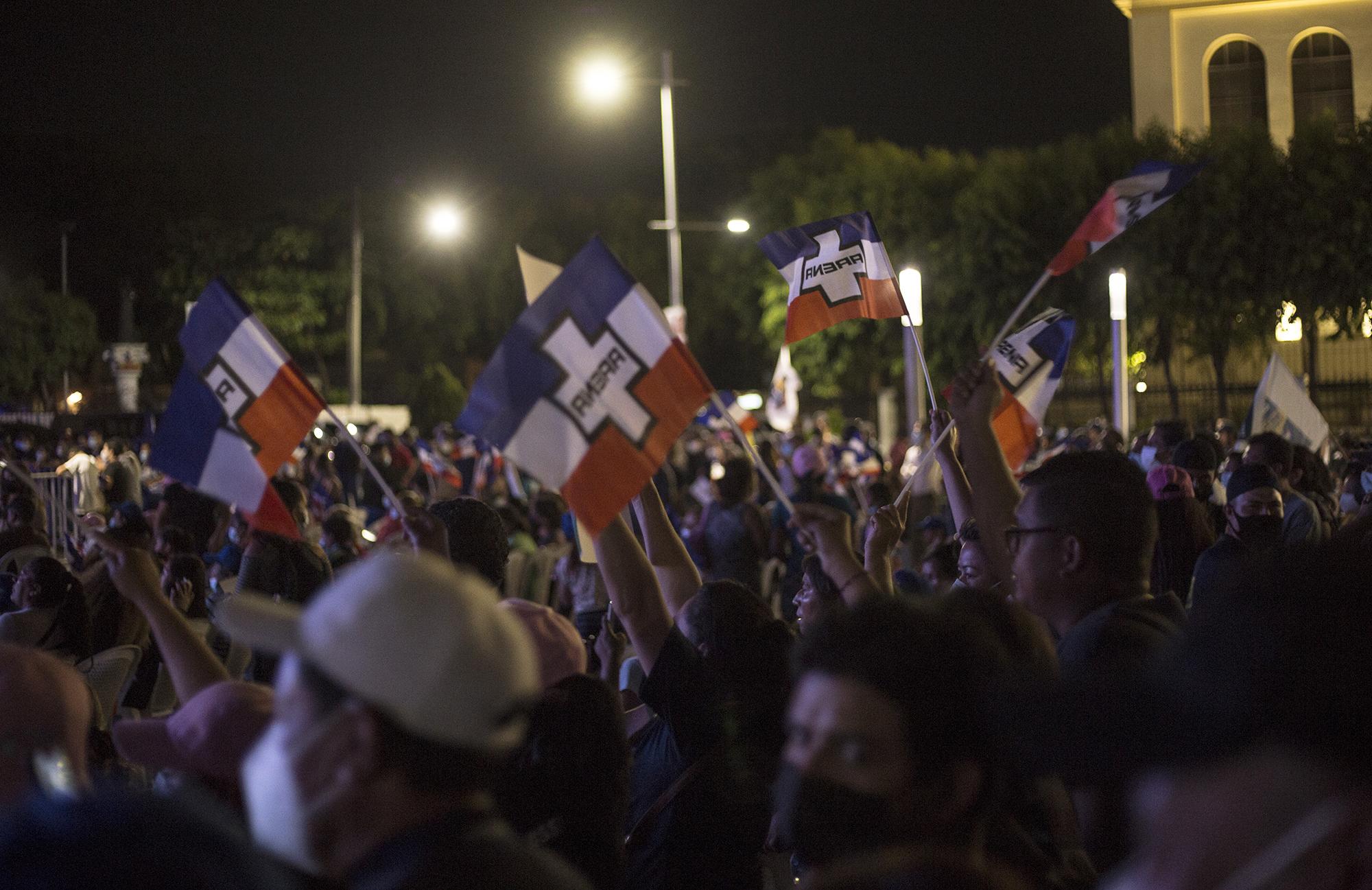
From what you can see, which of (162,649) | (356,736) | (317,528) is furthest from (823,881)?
(317,528)

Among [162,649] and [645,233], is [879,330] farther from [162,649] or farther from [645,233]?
[162,649]

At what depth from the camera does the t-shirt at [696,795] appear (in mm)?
3789

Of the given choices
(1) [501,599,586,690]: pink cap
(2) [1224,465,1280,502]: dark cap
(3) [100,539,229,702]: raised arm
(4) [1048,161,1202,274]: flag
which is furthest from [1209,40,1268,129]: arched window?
(3) [100,539,229,702]: raised arm

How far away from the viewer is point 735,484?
33.2 ft

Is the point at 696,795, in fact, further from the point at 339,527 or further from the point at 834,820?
the point at 339,527

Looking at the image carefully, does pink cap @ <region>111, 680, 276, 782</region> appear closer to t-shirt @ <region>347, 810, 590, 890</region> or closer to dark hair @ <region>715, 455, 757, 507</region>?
t-shirt @ <region>347, 810, 590, 890</region>

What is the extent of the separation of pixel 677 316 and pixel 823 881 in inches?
841

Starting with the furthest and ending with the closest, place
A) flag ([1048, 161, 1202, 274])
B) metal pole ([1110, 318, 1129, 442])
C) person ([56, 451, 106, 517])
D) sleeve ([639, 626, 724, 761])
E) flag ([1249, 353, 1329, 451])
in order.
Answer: person ([56, 451, 106, 517]), metal pole ([1110, 318, 1129, 442]), flag ([1249, 353, 1329, 451]), flag ([1048, 161, 1202, 274]), sleeve ([639, 626, 724, 761])

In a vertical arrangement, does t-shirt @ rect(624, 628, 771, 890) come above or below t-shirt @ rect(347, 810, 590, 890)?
below

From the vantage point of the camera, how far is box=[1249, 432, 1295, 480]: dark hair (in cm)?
757

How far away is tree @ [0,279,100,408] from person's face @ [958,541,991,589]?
2021 inches

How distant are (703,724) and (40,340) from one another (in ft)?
181

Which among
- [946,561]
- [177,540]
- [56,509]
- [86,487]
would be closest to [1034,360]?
[946,561]

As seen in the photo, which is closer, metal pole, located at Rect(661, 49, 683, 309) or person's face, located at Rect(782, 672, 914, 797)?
person's face, located at Rect(782, 672, 914, 797)
